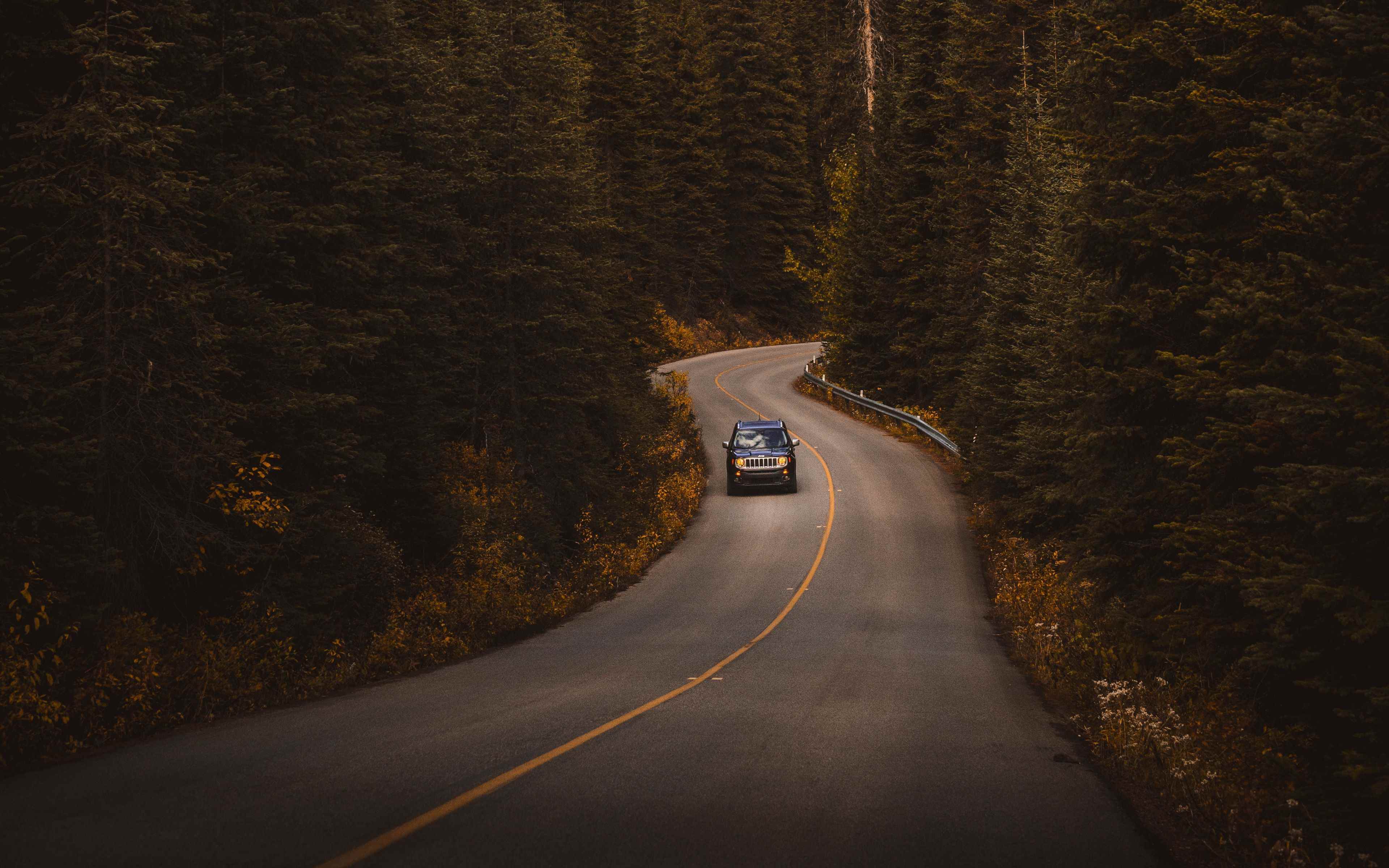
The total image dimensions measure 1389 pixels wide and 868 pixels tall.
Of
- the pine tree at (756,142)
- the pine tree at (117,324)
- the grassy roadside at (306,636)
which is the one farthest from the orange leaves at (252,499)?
the pine tree at (756,142)

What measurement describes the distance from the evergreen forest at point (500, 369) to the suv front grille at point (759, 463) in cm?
675

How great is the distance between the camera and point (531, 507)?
2041 centimetres

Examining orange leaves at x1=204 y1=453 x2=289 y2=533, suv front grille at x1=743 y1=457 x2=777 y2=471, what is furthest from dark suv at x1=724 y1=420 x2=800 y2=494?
orange leaves at x1=204 y1=453 x2=289 y2=533

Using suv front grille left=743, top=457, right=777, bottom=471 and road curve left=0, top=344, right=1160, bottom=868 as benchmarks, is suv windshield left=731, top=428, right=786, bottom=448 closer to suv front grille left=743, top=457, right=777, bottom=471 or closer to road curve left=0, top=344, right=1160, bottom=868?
suv front grille left=743, top=457, right=777, bottom=471

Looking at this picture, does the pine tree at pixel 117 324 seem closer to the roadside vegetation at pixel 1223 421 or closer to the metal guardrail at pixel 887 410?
the roadside vegetation at pixel 1223 421

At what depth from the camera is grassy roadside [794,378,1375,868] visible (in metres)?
6.18

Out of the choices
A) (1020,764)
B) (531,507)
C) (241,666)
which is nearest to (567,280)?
(531,507)

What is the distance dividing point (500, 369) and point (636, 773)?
15.3 metres

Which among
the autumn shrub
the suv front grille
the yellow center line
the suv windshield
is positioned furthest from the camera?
the suv windshield

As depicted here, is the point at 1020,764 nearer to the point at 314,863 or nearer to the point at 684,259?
the point at 314,863

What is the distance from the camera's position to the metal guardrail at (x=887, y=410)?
32094 millimetres

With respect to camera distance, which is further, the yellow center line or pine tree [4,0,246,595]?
pine tree [4,0,246,595]

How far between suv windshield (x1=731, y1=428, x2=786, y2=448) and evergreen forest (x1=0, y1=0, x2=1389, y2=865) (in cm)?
736

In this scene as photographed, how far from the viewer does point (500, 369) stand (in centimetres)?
2150
